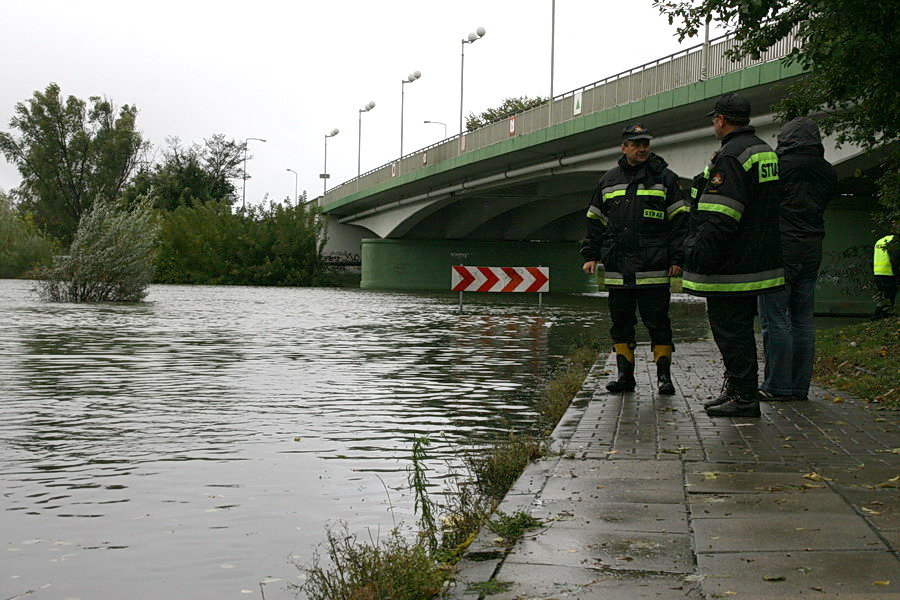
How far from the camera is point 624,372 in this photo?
895 centimetres

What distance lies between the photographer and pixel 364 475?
6270 mm

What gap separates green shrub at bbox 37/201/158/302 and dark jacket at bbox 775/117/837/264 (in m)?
22.8

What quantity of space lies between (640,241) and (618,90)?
2206 cm

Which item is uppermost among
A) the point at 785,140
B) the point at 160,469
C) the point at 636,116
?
the point at 636,116

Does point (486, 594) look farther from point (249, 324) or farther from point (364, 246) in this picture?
point (364, 246)

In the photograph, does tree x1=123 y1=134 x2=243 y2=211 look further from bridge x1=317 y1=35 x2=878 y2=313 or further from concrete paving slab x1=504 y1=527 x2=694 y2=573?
concrete paving slab x1=504 y1=527 x2=694 y2=573

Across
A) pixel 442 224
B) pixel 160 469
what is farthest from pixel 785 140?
pixel 442 224

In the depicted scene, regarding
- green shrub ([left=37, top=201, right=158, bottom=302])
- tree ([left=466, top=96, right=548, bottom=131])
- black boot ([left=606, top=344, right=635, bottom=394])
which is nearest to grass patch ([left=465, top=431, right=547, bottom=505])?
black boot ([left=606, top=344, right=635, bottom=394])

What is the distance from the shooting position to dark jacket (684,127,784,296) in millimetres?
7500

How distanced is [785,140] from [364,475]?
4.29 metres

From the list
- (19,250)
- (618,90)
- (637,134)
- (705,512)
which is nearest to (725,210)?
(637,134)

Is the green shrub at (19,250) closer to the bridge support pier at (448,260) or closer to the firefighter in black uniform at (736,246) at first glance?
the bridge support pier at (448,260)

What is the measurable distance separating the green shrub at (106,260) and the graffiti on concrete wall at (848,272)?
16039 mm

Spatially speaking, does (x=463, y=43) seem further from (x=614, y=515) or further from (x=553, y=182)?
(x=614, y=515)
